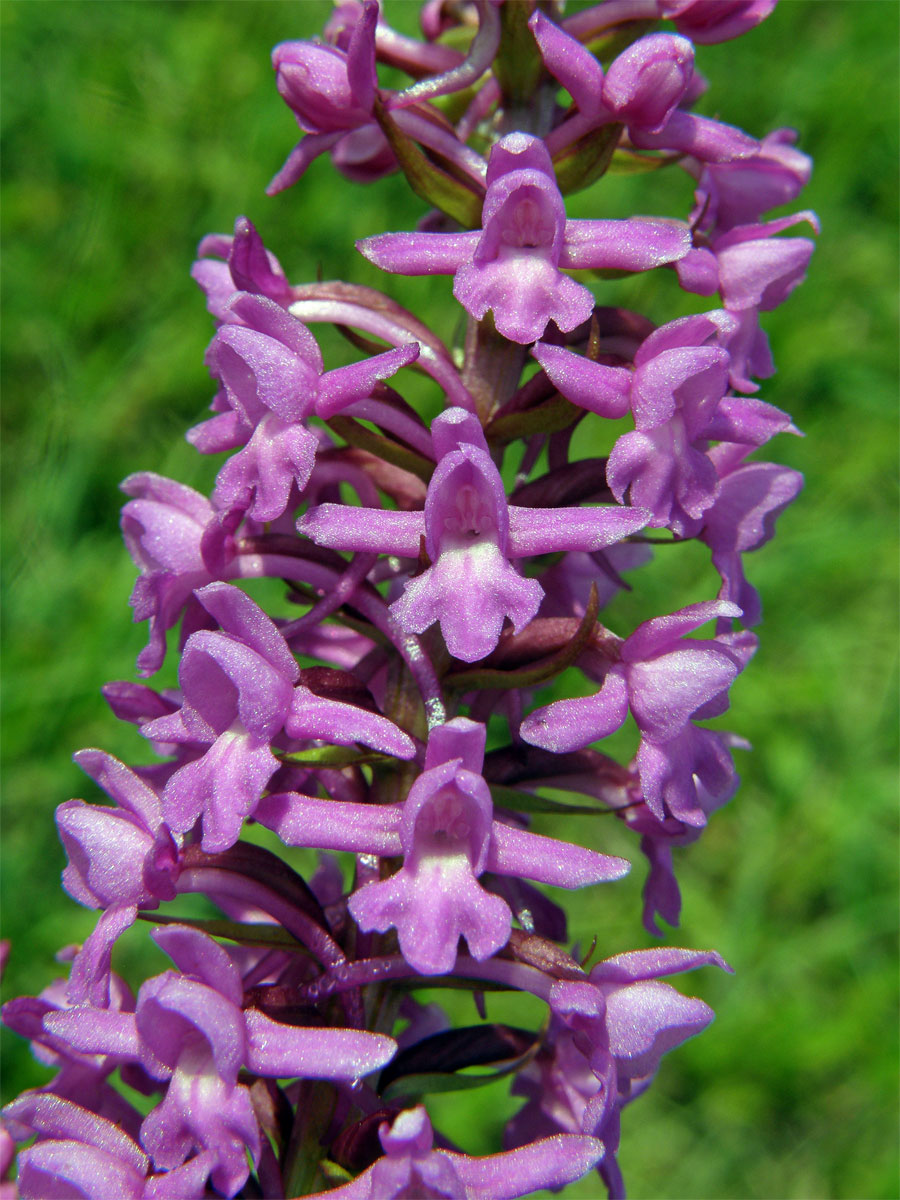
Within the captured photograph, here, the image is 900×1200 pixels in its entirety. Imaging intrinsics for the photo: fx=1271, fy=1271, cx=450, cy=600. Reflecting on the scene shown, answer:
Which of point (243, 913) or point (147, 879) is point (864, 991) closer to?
point (243, 913)

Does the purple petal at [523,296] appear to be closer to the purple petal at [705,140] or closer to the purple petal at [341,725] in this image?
the purple petal at [705,140]

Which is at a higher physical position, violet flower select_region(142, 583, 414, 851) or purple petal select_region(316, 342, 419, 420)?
purple petal select_region(316, 342, 419, 420)

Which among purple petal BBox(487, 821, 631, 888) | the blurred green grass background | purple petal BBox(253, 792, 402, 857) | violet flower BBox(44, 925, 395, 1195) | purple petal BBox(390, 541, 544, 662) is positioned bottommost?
the blurred green grass background

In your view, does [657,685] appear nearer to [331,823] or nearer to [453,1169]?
[331,823]

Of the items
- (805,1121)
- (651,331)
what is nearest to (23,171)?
(651,331)

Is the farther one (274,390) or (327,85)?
(327,85)

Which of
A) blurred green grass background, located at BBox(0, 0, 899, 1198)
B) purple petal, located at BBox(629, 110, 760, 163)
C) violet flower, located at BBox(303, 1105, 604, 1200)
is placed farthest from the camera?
blurred green grass background, located at BBox(0, 0, 899, 1198)

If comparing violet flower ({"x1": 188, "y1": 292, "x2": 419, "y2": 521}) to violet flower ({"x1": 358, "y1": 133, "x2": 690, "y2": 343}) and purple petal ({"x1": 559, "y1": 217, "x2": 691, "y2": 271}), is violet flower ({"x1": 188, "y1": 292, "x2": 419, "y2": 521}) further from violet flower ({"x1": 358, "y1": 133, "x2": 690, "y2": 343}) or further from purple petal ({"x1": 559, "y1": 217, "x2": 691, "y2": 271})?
purple petal ({"x1": 559, "y1": 217, "x2": 691, "y2": 271})

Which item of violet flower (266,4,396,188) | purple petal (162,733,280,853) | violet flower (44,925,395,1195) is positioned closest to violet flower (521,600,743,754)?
purple petal (162,733,280,853)

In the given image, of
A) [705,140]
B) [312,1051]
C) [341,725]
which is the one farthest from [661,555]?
[312,1051]
